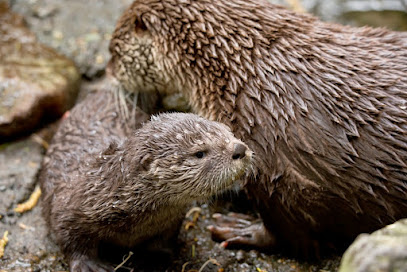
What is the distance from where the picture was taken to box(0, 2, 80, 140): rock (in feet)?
12.8

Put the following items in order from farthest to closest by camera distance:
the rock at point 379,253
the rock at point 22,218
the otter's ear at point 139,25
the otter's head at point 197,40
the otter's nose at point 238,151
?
the otter's ear at point 139,25 < the otter's head at point 197,40 < the rock at point 22,218 < the otter's nose at point 238,151 < the rock at point 379,253

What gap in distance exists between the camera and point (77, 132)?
3.34 m

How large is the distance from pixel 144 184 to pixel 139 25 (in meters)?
1.39

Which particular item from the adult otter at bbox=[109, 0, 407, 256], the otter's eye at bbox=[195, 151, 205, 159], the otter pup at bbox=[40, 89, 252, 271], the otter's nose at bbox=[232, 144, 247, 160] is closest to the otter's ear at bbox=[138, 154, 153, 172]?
Answer: the otter pup at bbox=[40, 89, 252, 271]

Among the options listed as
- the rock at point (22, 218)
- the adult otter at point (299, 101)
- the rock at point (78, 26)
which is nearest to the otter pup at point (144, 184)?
the rock at point (22, 218)

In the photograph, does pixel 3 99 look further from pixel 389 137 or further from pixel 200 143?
pixel 389 137

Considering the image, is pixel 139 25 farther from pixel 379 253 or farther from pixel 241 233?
pixel 379 253

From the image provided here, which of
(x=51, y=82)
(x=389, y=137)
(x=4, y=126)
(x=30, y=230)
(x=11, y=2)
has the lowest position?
(x=30, y=230)

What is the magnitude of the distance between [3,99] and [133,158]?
6.37 feet

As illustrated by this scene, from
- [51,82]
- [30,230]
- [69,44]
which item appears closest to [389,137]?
[30,230]

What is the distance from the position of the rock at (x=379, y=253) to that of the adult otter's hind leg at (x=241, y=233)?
1577 millimetres

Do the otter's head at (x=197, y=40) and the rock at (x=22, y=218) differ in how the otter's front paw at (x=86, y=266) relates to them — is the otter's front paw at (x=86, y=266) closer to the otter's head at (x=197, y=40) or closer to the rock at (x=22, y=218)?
the rock at (x=22, y=218)

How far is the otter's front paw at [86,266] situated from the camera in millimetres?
2705

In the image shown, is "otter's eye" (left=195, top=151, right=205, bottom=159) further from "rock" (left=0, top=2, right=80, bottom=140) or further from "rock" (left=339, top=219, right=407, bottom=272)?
"rock" (left=0, top=2, right=80, bottom=140)
